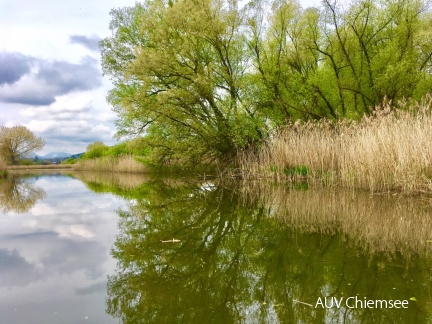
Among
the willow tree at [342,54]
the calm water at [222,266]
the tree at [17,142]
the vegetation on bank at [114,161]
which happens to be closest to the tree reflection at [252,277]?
the calm water at [222,266]

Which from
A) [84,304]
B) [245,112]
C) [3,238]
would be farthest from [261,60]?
[84,304]

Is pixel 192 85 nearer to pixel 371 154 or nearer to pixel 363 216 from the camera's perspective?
pixel 371 154

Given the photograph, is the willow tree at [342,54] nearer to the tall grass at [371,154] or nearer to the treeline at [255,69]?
the treeline at [255,69]

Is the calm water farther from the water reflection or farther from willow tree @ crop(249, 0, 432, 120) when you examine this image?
willow tree @ crop(249, 0, 432, 120)

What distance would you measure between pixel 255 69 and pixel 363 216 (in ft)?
45.1

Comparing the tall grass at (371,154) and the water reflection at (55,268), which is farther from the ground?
the tall grass at (371,154)

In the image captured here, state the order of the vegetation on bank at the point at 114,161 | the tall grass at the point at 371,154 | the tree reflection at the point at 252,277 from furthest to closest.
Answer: the vegetation on bank at the point at 114,161 < the tall grass at the point at 371,154 < the tree reflection at the point at 252,277

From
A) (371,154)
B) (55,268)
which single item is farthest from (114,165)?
(55,268)

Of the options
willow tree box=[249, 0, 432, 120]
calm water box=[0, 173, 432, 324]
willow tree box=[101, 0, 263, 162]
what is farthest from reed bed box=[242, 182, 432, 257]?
willow tree box=[249, 0, 432, 120]

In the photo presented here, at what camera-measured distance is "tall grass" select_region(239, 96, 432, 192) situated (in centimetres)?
679

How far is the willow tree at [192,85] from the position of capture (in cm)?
1416

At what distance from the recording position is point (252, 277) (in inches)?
118

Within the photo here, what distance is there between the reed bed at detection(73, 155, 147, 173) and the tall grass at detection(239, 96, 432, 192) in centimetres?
1313

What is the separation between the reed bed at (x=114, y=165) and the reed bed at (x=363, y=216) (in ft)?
52.5
